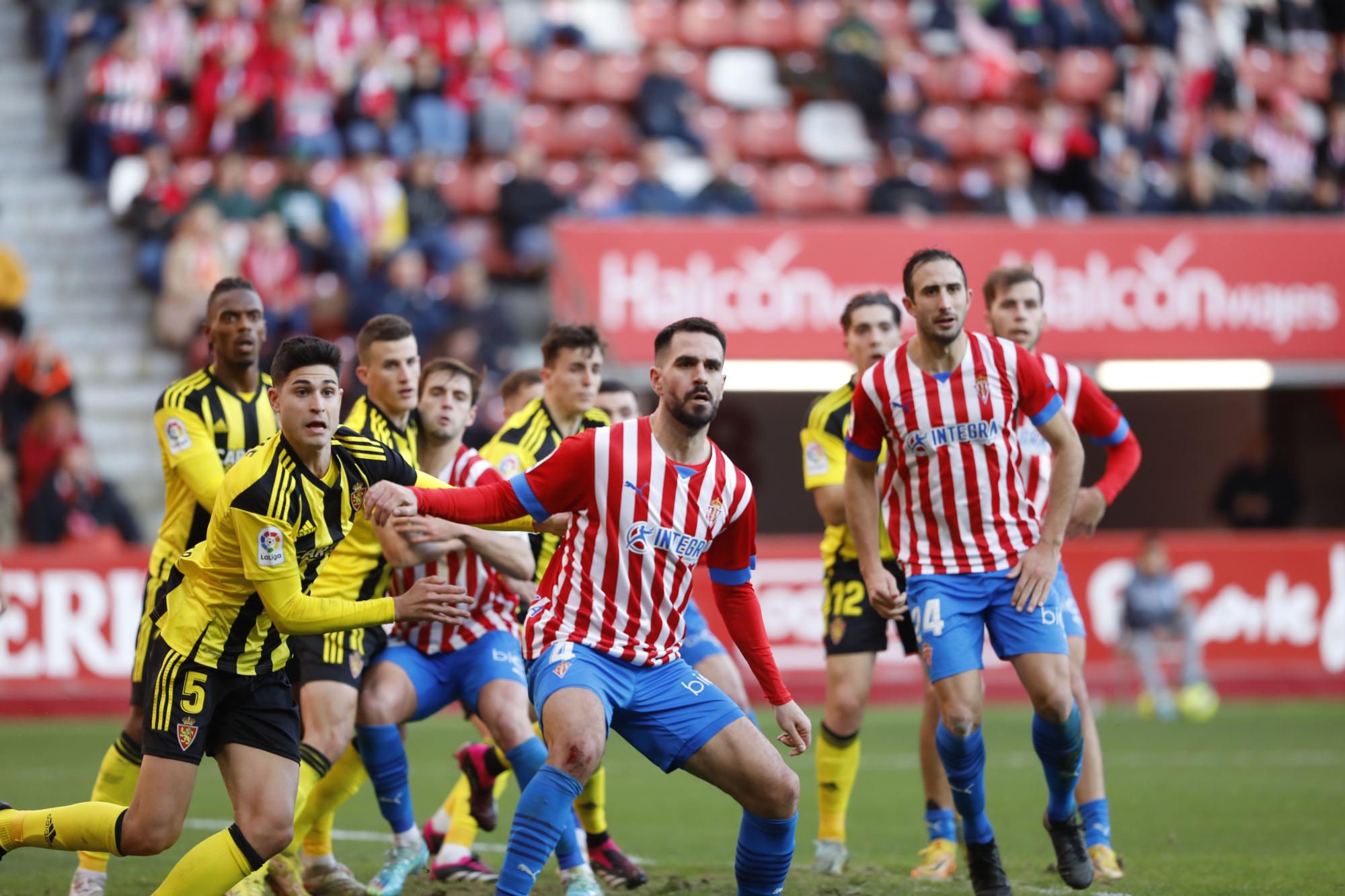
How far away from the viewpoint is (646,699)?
18.7 feet

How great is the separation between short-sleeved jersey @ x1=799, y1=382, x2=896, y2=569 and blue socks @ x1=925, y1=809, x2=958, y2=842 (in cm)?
125

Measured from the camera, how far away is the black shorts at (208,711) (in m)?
5.65

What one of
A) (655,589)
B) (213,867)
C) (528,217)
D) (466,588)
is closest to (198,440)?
(466,588)

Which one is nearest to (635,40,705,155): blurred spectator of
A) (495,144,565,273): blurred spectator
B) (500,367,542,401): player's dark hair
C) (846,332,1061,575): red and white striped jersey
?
(495,144,565,273): blurred spectator

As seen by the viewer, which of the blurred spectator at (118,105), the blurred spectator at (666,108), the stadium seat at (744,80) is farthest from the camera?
the stadium seat at (744,80)

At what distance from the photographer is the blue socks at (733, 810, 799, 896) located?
223 inches

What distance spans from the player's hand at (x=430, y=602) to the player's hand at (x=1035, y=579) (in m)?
2.43

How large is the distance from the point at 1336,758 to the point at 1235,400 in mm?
8317

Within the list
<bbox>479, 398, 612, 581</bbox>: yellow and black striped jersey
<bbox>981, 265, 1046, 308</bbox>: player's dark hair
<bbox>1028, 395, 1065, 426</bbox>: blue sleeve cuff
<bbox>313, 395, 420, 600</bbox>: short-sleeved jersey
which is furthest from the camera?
<bbox>981, 265, 1046, 308</bbox>: player's dark hair

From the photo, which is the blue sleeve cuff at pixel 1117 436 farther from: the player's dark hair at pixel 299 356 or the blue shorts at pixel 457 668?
the player's dark hair at pixel 299 356

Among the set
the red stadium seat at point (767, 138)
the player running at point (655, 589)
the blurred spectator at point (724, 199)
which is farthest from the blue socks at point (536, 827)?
the red stadium seat at point (767, 138)

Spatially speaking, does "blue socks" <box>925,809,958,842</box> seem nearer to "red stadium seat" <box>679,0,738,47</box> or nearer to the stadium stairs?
the stadium stairs

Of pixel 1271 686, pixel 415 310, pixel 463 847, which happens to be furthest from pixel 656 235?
pixel 463 847

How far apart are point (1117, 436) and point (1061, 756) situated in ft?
5.42
